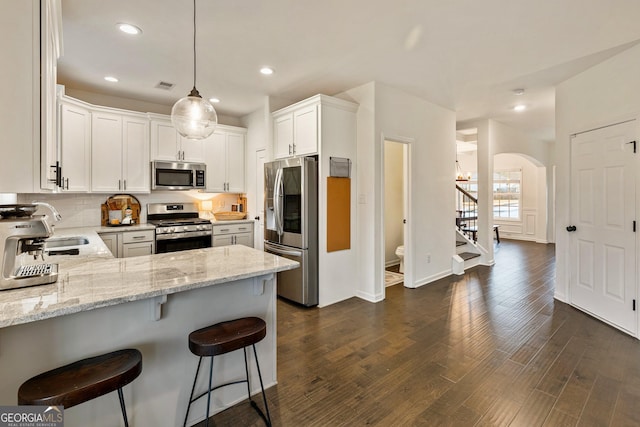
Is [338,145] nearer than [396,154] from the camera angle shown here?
Yes

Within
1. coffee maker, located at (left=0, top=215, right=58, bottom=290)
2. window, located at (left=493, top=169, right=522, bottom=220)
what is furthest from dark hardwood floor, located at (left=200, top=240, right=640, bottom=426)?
window, located at (left=493, top=169, right=522, bottom=220)

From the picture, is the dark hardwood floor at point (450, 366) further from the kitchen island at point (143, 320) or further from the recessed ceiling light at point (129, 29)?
the recessed ceiling light at point (129, 29)

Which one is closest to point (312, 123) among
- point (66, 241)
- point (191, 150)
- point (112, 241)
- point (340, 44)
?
point (340, 44)

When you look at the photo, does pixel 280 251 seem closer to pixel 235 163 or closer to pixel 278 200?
pixel 278 200

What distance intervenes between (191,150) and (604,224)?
5.44m

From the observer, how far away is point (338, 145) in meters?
3.99

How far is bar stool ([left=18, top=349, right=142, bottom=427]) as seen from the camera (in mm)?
1182

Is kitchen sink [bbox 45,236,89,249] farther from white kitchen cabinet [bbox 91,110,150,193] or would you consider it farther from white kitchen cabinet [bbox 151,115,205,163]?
white kitchen cabinet [bbox 151,115,205,163]

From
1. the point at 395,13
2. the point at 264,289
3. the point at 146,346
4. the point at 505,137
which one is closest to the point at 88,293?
the point at 146,346

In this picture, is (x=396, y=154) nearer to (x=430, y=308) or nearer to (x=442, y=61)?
(x=442, y=61)

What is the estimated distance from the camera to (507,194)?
9.59 m

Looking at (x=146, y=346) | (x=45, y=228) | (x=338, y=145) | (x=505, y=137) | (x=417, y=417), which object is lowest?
(x=417, y=417)

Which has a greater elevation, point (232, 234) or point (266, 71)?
point (266, 71)

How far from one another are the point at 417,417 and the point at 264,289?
49.5 inches
